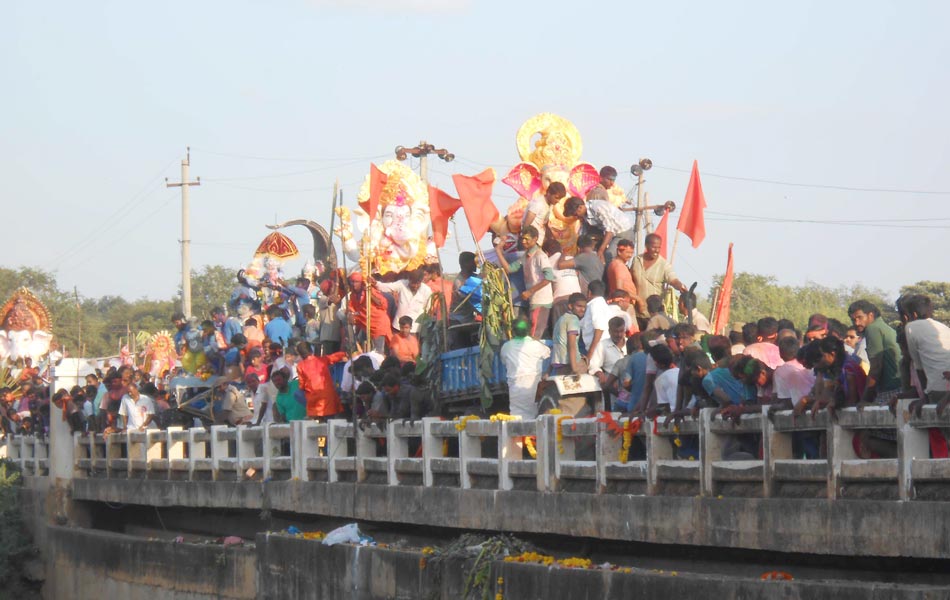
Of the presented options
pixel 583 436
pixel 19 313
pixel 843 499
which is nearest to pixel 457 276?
pixel 583 436

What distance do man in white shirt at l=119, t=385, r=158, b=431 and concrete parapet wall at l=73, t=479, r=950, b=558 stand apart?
15.8 feet

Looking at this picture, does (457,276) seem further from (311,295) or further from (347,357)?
(311,295)

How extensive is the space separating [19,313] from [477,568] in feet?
95.2

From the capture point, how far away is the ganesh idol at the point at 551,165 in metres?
17.4

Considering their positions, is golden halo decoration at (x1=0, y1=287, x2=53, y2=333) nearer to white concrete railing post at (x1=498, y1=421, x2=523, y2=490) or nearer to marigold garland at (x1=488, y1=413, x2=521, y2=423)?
marigold garland at (x1=488, y1=413, x2=521, y2=423)

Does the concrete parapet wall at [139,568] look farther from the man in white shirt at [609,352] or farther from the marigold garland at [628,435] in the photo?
the marigold garland at [628,435]

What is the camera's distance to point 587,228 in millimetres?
16344

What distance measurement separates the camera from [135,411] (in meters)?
22.7

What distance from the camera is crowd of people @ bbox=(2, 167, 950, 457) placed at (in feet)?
34.5

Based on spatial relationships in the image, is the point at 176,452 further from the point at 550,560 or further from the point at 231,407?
the point at 550,560

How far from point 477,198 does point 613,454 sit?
4.68m

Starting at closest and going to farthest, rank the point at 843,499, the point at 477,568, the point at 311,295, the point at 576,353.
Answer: the point at 843,499 < the point at 477,568 < the point at 576,353 < the point at 311,295

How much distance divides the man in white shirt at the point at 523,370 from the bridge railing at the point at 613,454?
39 centimetres

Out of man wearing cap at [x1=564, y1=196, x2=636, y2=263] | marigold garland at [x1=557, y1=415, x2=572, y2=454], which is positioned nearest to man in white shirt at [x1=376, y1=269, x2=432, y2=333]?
man wearing cap at [x1=564, y1=196, x2=636, y2=263]
